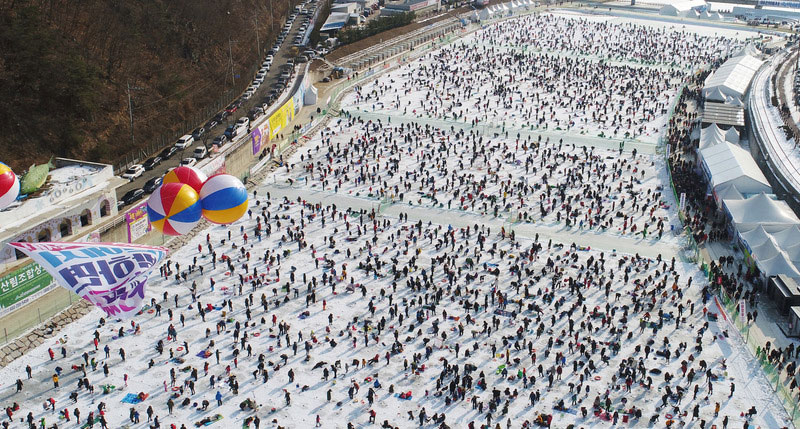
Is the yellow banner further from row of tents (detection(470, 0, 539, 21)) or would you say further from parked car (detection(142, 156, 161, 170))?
row of tents (detection(470, 0, 539, 21))

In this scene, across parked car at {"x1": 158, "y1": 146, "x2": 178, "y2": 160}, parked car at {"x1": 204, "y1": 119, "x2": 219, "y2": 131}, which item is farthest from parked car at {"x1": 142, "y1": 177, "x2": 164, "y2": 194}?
parked car at {"x1": 204, "y1": 119, "x2": 219, "y2": 131}

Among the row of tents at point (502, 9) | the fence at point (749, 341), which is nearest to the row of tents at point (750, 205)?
the fence at point (749, 341)

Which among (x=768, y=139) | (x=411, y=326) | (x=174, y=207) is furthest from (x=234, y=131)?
(x=768, y=139)

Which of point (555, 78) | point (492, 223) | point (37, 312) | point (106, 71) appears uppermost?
point (106, 71)

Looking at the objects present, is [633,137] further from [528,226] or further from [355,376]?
[355,376]

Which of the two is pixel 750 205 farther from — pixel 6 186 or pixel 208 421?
pixel 6 186

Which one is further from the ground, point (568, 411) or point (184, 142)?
point (184, 142)
